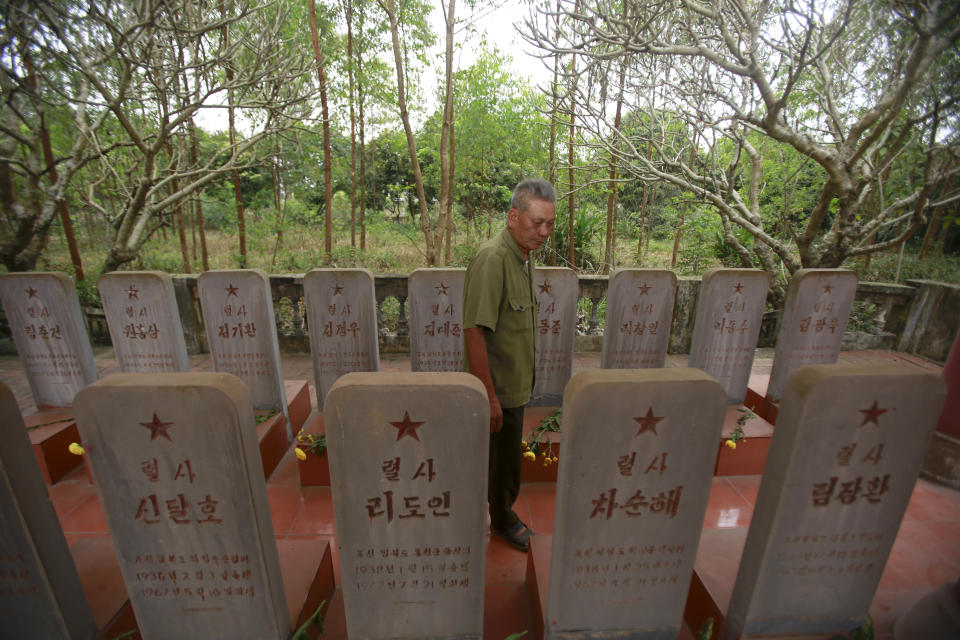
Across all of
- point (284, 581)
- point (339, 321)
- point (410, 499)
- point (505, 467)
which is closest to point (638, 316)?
point (505, 467)

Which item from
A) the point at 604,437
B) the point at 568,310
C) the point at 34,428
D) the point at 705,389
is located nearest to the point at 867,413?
the point at 705,389

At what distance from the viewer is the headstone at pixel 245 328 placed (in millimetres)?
3178

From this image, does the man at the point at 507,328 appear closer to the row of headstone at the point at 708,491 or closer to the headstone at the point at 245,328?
the row of headstone at the point at 708,491

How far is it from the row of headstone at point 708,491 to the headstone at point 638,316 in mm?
1901

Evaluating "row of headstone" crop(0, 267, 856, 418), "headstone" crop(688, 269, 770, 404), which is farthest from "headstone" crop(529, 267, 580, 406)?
"headstone" crop(688, 269, 770, 404)

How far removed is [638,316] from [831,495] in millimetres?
2005

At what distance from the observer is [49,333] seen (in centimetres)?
319

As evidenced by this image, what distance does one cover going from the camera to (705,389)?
137 cm

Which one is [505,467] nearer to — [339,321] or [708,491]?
[708,491]

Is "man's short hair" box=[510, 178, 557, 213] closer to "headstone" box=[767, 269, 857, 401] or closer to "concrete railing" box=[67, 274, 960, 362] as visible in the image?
"headstone" box=[767, 269, 857, 401]

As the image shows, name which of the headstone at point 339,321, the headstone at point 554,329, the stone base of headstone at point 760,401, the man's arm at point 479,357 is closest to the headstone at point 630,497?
the man's arm at point 479,357

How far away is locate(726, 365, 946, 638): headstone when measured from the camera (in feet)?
4.44

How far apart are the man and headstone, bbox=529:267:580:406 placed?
1.23m

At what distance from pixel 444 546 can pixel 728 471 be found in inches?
96.9
